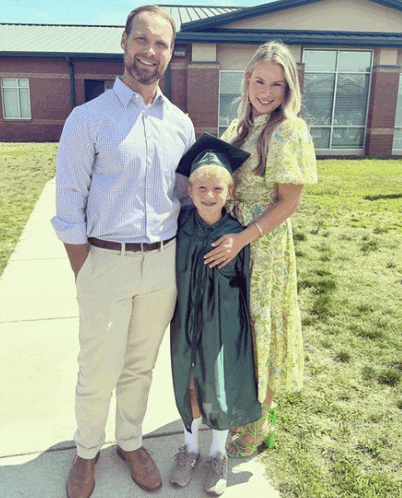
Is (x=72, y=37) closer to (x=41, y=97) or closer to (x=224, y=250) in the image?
(x=41, y=97)

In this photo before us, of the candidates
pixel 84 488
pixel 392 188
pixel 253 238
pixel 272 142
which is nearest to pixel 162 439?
pixel 84 488

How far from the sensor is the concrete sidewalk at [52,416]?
247 centimetres

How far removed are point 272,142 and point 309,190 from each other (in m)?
8.69

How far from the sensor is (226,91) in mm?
18547

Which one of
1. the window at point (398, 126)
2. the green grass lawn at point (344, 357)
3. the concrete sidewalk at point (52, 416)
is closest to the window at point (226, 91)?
the window at point (398, 126)

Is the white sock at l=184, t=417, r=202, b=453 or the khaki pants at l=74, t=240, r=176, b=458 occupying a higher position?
the khaki pants at l=74, t=240, r=176, b=458

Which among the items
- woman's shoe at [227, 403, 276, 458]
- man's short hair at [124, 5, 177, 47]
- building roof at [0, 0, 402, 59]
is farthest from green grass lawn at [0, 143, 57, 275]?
building roof at [0, 0, 402, 59]

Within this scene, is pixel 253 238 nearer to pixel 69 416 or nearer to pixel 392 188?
pixel 69 416

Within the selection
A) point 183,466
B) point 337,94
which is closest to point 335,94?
point 337,94

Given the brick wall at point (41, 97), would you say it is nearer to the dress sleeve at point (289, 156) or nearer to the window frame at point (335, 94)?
the window frame at point (335, 94)

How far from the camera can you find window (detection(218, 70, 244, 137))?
1830 centimetres

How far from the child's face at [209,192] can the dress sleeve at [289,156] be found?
0.23 metres

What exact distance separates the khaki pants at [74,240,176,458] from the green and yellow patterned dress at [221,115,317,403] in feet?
1.38

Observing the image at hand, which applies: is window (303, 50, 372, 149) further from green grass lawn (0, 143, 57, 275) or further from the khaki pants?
the khaki pants
